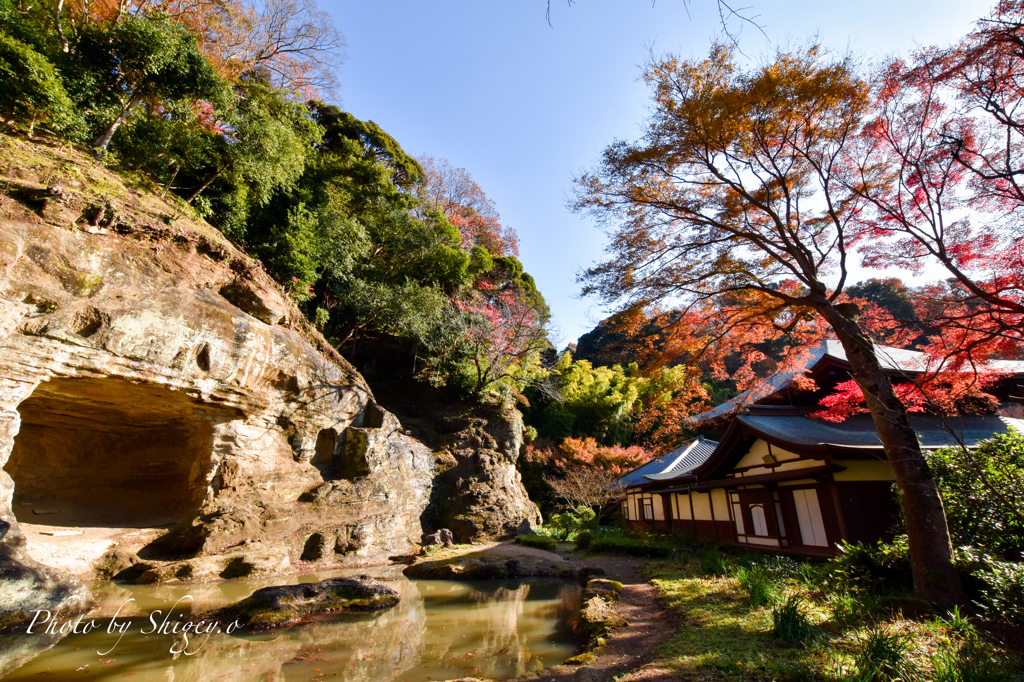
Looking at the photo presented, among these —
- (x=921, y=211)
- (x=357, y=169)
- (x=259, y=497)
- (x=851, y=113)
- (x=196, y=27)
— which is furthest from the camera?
(x=357, y=169)

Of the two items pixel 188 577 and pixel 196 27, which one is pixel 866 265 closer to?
pixel 188 577

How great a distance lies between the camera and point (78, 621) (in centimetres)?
570

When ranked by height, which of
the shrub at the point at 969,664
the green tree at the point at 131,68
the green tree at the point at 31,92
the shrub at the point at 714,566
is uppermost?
the green tree at the point at 131,68

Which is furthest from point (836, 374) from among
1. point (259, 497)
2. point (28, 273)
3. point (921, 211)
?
point (28, 273)

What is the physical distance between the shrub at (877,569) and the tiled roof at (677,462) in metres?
10.1

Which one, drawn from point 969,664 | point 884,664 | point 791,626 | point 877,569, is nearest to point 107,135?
point 791,626

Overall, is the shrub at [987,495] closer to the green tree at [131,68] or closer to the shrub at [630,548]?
the shrub at [630,548]

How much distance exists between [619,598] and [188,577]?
28.0ft

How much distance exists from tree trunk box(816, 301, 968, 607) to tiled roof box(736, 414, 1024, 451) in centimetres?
271

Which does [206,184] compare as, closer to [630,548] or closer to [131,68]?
[131,68]

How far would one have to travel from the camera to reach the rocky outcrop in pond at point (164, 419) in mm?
7492

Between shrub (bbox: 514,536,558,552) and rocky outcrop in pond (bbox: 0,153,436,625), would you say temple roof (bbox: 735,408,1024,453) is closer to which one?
shrub (bbox: 514,536,558,552)

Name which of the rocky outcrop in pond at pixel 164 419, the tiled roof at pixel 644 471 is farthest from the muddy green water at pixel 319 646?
the tiled roof at pixel 644 471

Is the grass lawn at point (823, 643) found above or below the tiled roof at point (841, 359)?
below
